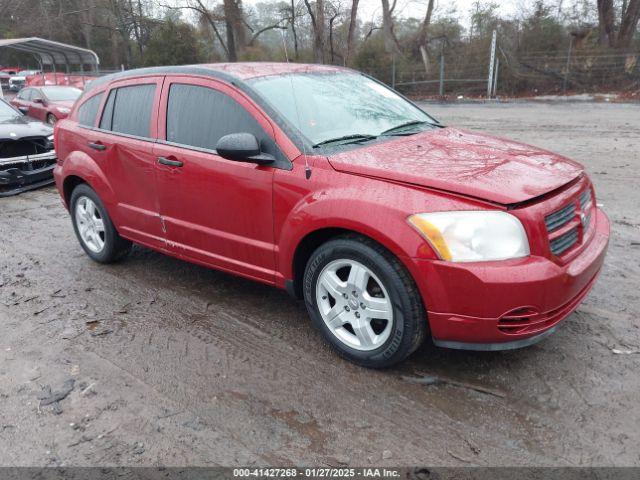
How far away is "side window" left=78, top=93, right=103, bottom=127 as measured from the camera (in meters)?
4.89

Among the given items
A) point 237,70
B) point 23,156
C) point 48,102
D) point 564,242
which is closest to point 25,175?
point 23,156

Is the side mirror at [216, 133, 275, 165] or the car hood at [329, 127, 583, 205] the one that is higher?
the side mirror at [216, 133, 275, 165]

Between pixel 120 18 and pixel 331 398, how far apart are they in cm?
4201

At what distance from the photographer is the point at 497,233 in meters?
2.66

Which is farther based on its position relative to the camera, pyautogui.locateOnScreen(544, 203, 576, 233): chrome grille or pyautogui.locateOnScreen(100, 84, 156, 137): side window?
pyautogui.locateOnScreen(100, 84, 156, 137): side window

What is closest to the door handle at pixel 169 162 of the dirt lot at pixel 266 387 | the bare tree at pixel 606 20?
the dirt lot at pixel 266 387

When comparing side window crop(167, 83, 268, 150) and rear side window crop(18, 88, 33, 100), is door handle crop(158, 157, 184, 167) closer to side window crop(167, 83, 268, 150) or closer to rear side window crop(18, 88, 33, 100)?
side window crop(167, 83, 268, 150)

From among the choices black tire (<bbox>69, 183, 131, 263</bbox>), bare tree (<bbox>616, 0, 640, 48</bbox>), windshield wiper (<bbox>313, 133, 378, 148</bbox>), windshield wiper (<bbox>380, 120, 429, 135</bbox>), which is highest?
bare tree (<bbox>616, 0, 640, 48</bbox>)

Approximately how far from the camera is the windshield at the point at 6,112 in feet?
30.7

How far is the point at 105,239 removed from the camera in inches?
194

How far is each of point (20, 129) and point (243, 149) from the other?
7.15m

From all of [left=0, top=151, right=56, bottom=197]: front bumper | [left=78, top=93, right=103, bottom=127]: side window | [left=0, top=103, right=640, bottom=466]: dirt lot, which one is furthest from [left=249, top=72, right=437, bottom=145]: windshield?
[left=0, top=151, right=56, bottom=197]: front bumper

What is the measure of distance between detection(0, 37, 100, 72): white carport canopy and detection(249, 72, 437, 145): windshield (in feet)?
62.9

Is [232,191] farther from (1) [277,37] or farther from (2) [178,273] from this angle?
(1) [277,37]
